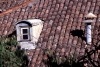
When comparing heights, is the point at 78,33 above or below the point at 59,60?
above

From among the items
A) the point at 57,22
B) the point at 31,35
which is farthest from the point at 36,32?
the point at 57,22

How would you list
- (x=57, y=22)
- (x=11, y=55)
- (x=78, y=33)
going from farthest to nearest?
(x=57, y=22)
(x=78, y=33)
(x=11, y=55)

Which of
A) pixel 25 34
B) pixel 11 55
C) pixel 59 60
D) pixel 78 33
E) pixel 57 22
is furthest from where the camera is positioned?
pixel 57 22

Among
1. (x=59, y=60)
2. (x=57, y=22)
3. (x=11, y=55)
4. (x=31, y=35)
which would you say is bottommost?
(x=59, y=60)

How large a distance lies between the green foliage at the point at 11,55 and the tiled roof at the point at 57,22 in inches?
20.1

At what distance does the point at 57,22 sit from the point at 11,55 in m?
2.59

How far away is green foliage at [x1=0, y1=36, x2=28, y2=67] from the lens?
13.1m

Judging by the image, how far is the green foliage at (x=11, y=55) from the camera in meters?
13.1

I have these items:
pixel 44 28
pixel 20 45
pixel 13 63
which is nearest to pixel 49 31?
pixel 44 28

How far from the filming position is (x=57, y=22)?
14.8 m

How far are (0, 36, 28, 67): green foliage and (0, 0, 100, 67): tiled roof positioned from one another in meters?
0.51

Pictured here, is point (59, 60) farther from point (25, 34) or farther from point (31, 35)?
point (25, 34)

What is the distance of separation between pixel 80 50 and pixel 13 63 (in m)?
2.44

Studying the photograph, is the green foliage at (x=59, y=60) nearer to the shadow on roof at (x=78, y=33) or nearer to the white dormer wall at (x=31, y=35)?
the white dormer wall at (x=31, y=35)
